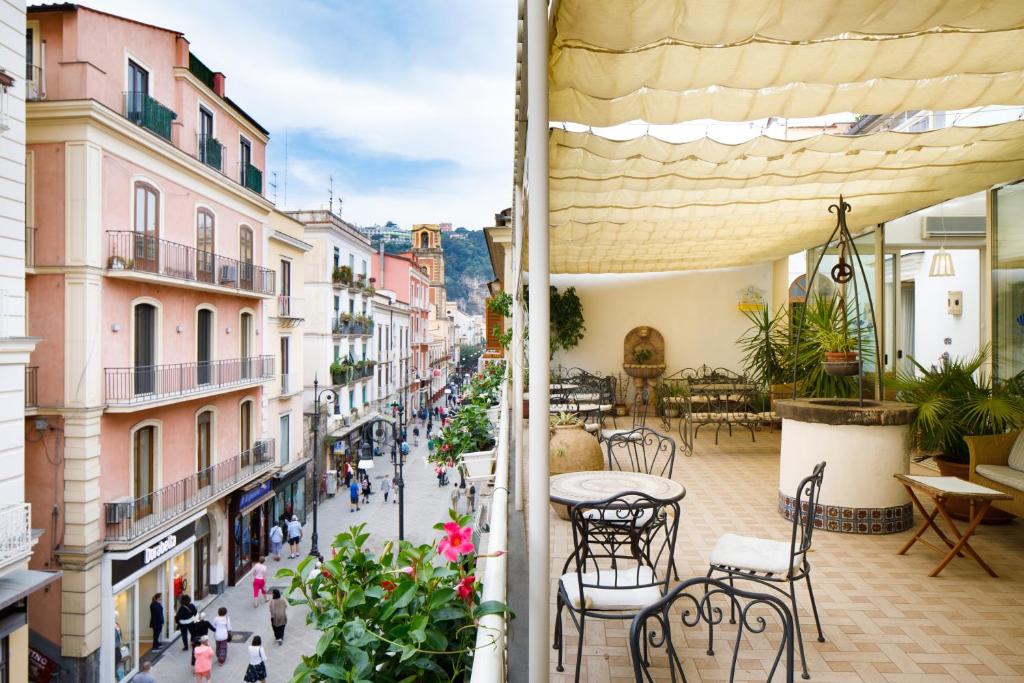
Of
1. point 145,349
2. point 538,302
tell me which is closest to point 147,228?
point 145,349

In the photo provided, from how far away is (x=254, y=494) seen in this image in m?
15.7

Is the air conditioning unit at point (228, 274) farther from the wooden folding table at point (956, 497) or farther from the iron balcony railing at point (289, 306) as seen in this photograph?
the wooden folding table at point (956, 497)

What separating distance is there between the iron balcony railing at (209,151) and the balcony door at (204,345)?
3.18 meters

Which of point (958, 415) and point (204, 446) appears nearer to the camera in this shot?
point (958, 415)

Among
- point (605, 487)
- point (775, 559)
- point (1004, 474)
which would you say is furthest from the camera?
point (1004, 474)

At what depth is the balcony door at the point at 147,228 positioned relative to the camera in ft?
34.2

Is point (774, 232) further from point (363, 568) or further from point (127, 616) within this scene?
point (127, 616)

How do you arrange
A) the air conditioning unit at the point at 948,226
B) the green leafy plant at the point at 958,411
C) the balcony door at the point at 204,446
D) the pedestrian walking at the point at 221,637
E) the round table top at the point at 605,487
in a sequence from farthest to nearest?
1. the balcony door at the point at 204,446
2. the pedestrian walking at the point at 221,637
3. the air conditioning unit at the point at 948,226
4. the green leafy plant at the point at 958,411
5. the round table top at the point at 605,487

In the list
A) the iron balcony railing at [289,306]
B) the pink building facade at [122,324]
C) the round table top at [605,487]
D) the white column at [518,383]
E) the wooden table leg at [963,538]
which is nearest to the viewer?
the round table top at [605,487]

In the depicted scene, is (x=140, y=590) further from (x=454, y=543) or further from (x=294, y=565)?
(x=454, y=543)

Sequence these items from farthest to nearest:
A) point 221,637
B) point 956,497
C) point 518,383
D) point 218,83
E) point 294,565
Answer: point 294,565 < point 218,83 < point 221,637 < point 518,383 < point 956,497

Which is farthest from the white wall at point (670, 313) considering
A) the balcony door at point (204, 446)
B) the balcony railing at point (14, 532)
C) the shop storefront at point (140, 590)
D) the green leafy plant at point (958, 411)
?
the balcony railing at point (14, 532)

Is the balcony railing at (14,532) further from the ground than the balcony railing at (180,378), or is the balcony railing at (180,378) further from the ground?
the balcony railing at (180,378)

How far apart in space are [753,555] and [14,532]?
859 centimetres
